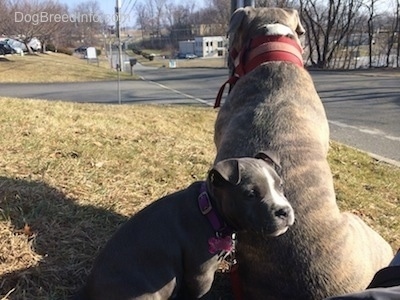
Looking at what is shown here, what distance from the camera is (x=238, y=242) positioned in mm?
3006

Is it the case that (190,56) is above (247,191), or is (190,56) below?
below

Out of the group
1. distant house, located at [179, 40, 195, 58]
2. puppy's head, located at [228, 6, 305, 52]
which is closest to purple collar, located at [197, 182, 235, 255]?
puppy's head, located at [228, 6, 305, 52]

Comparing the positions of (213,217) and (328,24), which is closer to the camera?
(213,217)

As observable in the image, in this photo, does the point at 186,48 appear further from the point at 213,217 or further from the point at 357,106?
the point at 213,217

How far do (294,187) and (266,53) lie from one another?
4.54 feet

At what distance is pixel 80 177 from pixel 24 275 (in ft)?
5.38

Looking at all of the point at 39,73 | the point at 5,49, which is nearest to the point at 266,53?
the point at 39,73

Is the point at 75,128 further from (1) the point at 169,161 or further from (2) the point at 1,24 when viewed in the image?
(2) the point at 1,24

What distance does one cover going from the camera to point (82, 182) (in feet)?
15.2

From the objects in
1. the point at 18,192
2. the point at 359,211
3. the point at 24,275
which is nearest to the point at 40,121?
the point at 18,192

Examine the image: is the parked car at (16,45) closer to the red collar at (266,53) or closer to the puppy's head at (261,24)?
the puppy's head at (261,24)

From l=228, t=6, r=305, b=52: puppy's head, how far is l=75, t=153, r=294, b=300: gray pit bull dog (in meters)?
1.54

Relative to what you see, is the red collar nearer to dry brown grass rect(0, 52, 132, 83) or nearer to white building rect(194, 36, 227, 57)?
dry brown grass rect(0, 52, 132, 83)

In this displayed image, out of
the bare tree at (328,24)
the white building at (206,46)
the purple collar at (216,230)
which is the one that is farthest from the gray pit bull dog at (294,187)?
the white building at (206,46)
